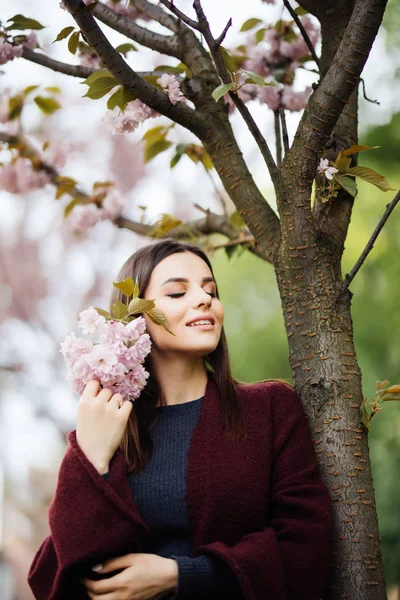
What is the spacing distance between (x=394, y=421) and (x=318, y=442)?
2663 mm

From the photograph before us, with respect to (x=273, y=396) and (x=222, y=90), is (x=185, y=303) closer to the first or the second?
(x=273, y=396)

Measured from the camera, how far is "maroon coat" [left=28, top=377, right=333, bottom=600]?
1170 millimetres

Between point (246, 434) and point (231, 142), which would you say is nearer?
point (246, 434)

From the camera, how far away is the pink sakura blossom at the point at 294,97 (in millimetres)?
1673

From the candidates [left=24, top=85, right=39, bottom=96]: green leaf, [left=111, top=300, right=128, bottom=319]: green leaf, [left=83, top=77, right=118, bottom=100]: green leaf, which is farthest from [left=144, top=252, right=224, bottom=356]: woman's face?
[left=24, top=85, right=39, bottom=96]: green leaf

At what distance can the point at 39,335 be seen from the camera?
16.7ft

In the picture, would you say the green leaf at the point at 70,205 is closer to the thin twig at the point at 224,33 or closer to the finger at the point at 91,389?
the finger at the point at 91,389

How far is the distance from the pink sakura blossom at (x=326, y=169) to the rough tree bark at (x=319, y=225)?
33 millimetres

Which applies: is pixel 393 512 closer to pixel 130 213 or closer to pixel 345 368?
pixel 130 213

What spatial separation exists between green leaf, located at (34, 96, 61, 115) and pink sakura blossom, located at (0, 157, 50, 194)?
205 mm

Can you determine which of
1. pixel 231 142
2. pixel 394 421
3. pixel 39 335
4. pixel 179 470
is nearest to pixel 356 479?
pixel 179 470

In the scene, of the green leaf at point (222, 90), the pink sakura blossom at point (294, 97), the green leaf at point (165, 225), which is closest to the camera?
the green leaf at point (222, 90)

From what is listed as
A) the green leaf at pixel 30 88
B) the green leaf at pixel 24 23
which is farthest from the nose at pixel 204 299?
the green leaf at pixel 30 88

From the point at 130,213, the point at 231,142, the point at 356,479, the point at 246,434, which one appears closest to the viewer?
the point at 356,479
